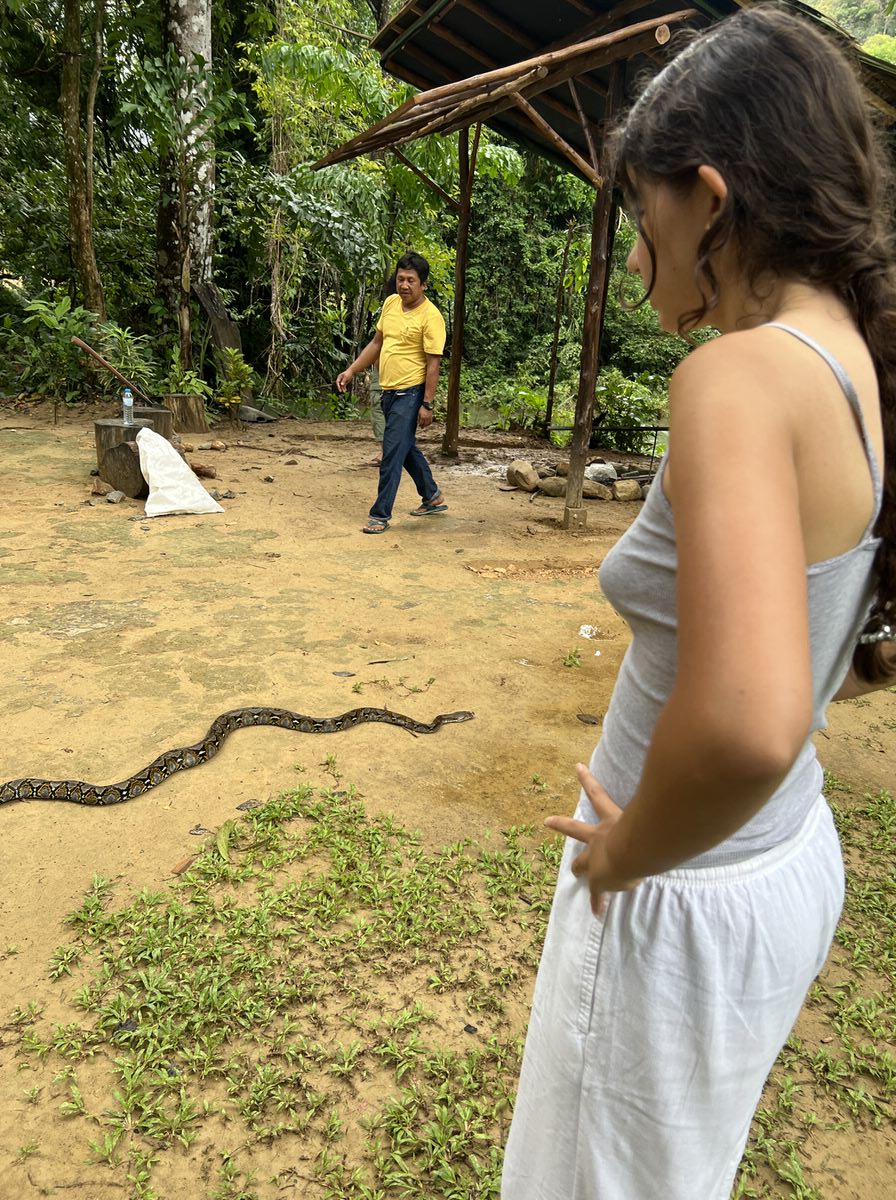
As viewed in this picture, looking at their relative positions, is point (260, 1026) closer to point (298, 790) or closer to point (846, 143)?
point (298, 790)

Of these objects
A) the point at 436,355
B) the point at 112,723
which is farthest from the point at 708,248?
the point at 436,355

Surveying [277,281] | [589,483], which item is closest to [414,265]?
[589,483]

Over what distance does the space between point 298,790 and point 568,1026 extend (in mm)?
2454

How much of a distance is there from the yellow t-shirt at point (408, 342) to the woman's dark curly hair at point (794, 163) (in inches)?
253

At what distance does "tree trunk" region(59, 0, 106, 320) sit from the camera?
34.4 feet

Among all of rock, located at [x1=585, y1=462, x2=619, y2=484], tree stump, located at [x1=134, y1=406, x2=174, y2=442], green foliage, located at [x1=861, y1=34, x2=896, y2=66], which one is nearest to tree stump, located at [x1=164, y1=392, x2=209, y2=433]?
tree stump, located at [x1=134, y1=406, x2=174, y2=442]

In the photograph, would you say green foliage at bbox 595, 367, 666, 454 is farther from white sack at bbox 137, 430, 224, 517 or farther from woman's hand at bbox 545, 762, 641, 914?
woman's hand at bbox 545, 762, 641, 914

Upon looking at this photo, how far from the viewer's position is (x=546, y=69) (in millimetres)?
5395

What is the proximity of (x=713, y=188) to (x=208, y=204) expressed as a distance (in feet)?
Result: 42.4

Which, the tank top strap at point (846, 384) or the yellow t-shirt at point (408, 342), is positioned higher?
the yellow t-shirt at point (408, 342)

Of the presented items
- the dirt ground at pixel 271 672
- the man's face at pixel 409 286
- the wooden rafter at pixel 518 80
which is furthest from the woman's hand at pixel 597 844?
the man's face at pixel 409 286

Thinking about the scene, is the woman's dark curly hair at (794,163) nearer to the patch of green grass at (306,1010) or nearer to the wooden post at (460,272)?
the patch of green grass at (306,1010)

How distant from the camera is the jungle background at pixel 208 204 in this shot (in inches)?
427

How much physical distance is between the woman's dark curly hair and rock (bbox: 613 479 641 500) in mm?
8878
